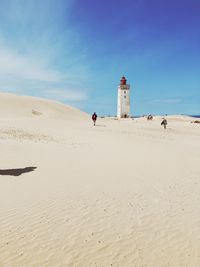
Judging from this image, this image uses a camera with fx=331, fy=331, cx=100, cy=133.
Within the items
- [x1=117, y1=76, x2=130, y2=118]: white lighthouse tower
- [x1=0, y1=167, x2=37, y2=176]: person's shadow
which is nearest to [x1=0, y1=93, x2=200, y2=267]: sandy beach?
[x1=0, y1=167, x2=37, y2=176]: person's shadow

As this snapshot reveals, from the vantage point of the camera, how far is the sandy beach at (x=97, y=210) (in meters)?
7.49

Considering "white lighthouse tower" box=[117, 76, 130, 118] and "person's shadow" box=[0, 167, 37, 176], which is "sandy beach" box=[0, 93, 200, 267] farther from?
"white lighthouse tower" box=[117, 76, 130, 118]

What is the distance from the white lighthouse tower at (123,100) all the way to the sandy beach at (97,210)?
72485 mm

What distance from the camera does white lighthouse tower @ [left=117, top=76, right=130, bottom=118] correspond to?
3664 inches

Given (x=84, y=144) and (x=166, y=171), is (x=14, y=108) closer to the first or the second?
(x=84, y=144)

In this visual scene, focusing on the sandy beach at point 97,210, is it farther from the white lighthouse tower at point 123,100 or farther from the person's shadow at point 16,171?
the white lighthouse tower at point 123,100

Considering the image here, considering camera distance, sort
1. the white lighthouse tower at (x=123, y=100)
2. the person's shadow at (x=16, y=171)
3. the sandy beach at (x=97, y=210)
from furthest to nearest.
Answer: the white lighthouse tower at (x=123, y=100) < the person's shadow at (x=16, y=171) < the sandy beach at (x=97, y=210)

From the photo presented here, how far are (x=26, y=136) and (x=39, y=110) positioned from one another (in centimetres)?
2750

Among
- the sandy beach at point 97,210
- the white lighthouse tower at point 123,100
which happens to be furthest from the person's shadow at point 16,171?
the white lighthouse tower at point 123,100

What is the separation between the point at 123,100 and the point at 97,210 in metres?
84.9

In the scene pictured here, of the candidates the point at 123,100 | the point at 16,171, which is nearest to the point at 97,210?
the point at 16,171

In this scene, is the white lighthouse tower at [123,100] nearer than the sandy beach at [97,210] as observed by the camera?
No

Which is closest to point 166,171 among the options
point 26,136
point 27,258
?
point 27,258

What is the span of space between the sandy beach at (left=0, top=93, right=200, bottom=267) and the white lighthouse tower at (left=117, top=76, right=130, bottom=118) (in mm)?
72485
